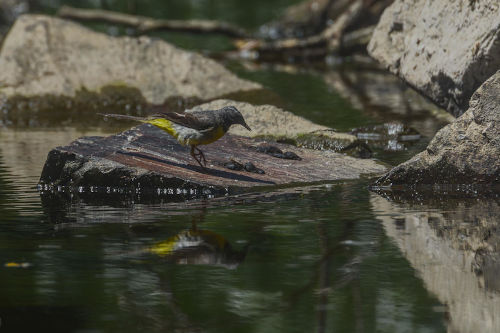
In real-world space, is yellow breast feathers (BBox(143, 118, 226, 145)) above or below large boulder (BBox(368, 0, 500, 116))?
below

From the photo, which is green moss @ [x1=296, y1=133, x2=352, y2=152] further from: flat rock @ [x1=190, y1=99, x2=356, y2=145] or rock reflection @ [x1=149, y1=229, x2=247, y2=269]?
rock reflection @ [x1=149, y1=229, x2=247, y2=269]

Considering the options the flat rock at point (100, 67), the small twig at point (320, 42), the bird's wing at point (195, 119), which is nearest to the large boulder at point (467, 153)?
the bird's wing at point (195, 119)

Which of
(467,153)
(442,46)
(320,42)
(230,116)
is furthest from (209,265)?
(320,42)

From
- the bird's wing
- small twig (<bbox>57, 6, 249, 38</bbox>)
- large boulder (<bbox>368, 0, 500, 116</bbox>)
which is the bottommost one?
the bird's wing

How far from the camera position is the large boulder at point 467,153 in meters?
6.63

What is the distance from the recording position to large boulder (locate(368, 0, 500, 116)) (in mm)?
7750

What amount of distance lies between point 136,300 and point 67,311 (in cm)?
32

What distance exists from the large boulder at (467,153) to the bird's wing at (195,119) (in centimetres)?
139

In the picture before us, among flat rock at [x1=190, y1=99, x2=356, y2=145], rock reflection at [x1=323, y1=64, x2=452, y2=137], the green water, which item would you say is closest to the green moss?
flat rock at [x1=190, y1=99, x2=356, y2=145]

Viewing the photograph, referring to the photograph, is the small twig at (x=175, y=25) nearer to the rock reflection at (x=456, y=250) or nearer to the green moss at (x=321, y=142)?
the green moss at (x=321, y=142)

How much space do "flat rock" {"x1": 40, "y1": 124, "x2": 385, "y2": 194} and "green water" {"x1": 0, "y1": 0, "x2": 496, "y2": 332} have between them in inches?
9.9

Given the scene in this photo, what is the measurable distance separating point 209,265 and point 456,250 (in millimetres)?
1343

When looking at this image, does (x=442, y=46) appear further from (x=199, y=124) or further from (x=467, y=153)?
(x=199, y=124)

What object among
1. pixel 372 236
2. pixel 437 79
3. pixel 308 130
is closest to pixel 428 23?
pixel 437 79
